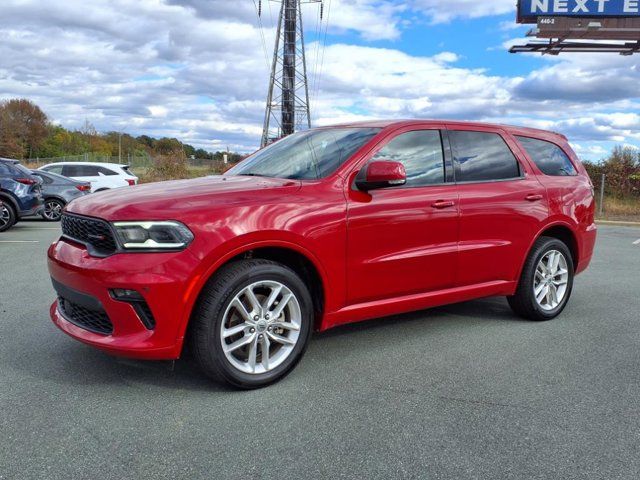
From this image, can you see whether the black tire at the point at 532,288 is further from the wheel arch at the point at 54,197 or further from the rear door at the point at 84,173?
the rear door at the point at 84,173

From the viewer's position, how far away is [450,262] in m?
4.57

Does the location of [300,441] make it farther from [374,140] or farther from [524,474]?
[374,140]

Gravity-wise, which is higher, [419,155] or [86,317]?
[419,155]

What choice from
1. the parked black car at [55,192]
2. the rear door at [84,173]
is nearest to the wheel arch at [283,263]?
the parked black car at [55,192]

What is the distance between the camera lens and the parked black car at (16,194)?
12281mm

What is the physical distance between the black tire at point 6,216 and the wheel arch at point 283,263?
10.4 metres

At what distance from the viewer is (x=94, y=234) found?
353 cm

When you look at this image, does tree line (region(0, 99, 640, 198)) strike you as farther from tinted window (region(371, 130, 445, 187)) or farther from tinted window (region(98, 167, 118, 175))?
tinted window (region(371, 130, 445, 187))

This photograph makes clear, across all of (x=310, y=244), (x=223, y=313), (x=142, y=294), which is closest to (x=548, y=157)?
(x=310, y=244)

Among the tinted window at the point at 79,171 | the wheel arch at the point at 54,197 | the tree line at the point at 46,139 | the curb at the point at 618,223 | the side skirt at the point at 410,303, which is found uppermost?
the tree line at the point at 46,139

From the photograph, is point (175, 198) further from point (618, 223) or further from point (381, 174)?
point (618, 223)

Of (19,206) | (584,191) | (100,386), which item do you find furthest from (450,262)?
(19,206)

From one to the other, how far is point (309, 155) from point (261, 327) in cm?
144

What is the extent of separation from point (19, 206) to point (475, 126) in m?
10.6
